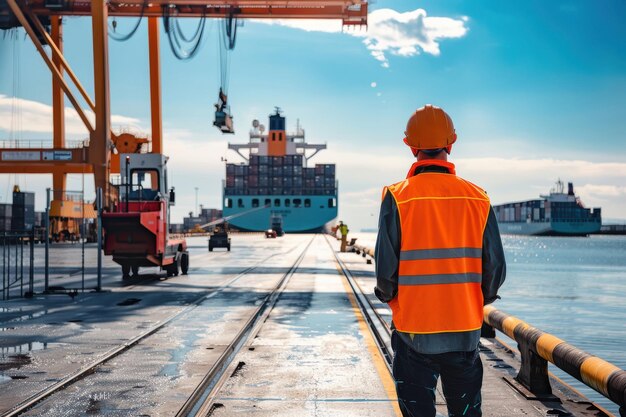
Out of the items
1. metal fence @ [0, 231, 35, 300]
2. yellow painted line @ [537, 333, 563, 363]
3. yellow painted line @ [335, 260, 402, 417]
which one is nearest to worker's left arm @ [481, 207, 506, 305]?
yellow painted line @ [335, 260, 402, 417]

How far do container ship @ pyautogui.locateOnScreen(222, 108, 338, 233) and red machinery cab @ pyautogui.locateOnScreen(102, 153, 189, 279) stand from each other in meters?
82.9

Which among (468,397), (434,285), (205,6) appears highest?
(205,6)

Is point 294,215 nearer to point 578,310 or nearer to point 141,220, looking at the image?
point 578,310

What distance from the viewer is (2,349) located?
8727mm

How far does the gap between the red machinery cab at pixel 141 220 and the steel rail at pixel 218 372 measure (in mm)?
5871

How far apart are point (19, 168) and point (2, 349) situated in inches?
1684

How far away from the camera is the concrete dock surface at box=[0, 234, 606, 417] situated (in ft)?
19.5

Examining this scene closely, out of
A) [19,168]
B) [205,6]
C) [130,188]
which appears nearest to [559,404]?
[130,188]

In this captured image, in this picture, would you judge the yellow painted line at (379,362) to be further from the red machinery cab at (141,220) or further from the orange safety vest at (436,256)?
the red machinery cab at (141,220)

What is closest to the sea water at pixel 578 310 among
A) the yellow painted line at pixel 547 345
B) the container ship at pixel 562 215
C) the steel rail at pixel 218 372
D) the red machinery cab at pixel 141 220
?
the yellow painted line at pixel 547 345

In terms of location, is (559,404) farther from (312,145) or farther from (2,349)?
(312,145)

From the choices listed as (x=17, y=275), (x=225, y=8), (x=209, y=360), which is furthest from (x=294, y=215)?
(x=209, y=360)

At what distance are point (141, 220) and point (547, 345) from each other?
43.3 feet

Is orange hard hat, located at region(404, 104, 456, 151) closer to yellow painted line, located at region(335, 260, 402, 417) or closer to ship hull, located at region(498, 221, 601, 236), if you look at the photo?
yellow painted line, located at region(335, 260, 402, 417)
